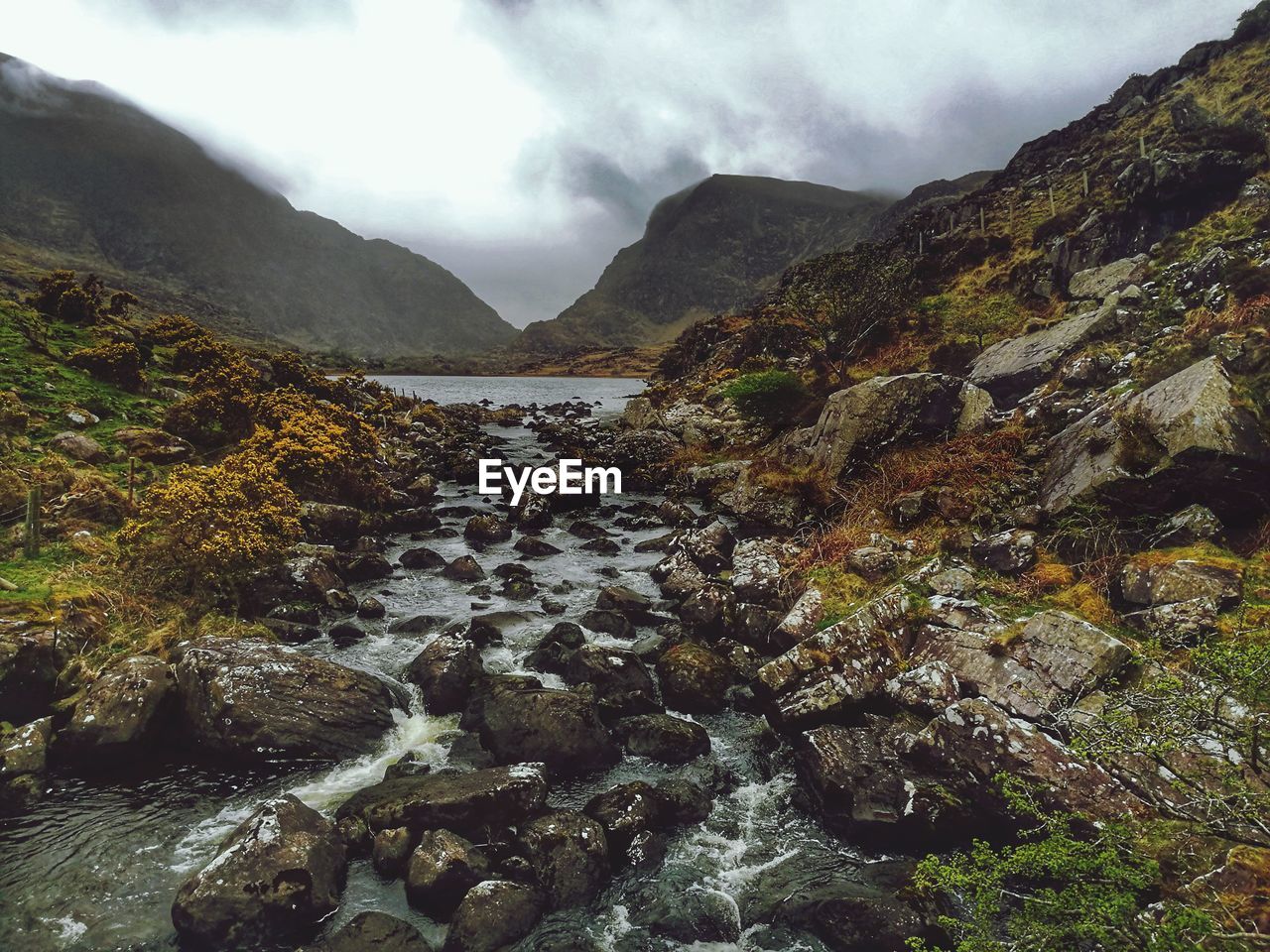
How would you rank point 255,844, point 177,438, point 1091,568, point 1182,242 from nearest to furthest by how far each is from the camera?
point 255,844 < point 1091,568 < point 177,438 < point 1182,242

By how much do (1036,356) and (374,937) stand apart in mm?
27078

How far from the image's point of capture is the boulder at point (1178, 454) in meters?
11.9

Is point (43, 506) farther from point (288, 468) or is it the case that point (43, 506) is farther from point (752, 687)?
point (752, 687)

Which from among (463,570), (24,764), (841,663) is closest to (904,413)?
(841,663)

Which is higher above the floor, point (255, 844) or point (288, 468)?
point (288, 468)

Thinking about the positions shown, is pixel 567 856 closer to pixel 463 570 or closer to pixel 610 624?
pixel 610 624

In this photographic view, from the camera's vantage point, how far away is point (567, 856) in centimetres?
899

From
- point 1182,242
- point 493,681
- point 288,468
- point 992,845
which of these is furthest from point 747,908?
point 1182,242

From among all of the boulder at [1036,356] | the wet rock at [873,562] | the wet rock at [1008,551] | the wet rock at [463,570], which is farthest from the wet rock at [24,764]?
the boulder at [1036,356]

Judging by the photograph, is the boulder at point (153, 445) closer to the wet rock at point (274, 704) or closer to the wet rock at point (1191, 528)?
the wet rock at point (274, 704)

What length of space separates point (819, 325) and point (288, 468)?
3203 centimetres

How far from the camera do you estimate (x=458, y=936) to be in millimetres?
7832

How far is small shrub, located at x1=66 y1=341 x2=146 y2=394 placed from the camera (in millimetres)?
26375

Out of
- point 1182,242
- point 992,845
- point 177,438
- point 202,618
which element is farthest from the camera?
point 1182,242
